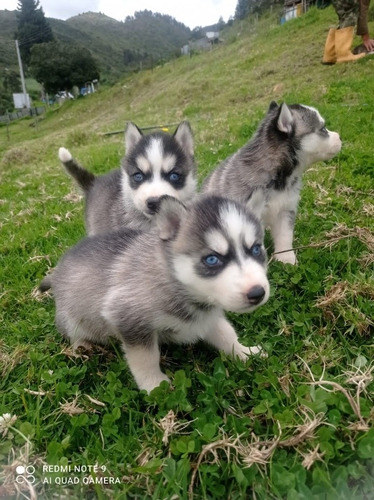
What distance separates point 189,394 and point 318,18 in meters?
22.4

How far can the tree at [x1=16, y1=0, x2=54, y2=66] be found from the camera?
66.3 meters

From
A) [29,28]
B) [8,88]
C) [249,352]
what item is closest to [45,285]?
[249,352]

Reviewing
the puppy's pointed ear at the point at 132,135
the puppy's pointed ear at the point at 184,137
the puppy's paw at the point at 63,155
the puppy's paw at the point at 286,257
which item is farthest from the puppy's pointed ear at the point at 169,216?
the puppy's paw at the point at 63,155

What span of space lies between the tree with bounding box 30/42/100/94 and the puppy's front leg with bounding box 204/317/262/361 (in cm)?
6285

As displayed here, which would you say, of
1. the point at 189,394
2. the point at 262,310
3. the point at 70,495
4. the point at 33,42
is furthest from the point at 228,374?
the point at 33,42

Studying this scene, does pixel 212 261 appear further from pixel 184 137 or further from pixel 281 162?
pixel 184 137

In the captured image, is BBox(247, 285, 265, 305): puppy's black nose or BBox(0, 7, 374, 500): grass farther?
BBox(247, 285, 265, 305): puppy's black nose

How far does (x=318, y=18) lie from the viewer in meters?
20.6

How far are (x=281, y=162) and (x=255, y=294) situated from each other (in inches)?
98.9

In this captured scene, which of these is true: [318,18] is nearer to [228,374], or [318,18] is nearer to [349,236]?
[349,236]

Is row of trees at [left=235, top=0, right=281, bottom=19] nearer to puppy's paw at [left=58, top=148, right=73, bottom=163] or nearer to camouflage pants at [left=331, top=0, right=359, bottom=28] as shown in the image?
camouflage pants at [left=331, top=0, right=359, bottom=28]

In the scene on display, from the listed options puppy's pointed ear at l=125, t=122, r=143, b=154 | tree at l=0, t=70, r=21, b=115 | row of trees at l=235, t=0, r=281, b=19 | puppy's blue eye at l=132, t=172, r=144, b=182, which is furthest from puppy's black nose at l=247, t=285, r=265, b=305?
tree at l=0, t=70, r=21, b=115

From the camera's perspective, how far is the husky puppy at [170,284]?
2.50 m

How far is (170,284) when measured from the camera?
2771 millimetres
